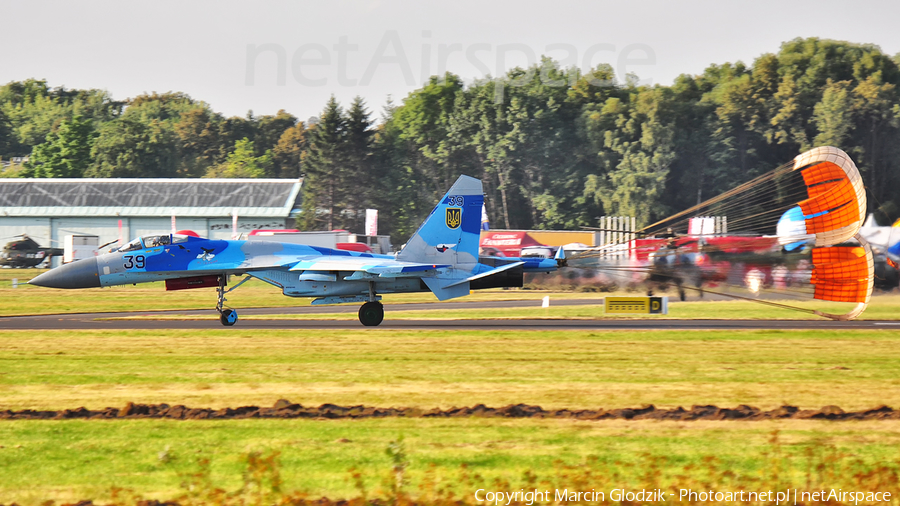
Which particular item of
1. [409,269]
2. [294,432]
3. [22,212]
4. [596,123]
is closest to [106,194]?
[22,212]

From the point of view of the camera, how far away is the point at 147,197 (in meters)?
75.2

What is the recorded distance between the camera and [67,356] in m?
16.0

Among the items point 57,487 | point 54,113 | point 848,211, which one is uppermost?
point 54,113

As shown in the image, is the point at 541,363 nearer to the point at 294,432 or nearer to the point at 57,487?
the point at 294,432

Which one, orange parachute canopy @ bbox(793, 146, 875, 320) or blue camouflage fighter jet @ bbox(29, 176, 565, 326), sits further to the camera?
blue camouflage fighter jet @ bbox(29, 176, 565, 326)

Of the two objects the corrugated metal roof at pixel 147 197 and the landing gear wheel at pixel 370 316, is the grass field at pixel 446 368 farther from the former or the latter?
the corrugated metal roof at pixel 147 197

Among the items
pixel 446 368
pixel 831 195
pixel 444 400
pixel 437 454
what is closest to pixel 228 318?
pixel 446 368

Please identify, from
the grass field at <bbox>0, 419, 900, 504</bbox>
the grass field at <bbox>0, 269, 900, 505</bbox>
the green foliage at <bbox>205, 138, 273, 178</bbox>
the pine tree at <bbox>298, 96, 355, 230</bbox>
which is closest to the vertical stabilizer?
the grass field at <bbox>0, 269, 900, 505</bbox>

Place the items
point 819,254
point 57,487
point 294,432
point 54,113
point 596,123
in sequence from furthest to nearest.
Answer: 1. point 54,113
2. point 596,123
3. point 819,254
4. point 294,432
5. point 57,487

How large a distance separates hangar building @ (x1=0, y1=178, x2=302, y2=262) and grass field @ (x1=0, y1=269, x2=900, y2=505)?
54.3m

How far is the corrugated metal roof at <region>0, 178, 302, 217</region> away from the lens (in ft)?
240

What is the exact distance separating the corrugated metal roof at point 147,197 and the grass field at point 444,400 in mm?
54984

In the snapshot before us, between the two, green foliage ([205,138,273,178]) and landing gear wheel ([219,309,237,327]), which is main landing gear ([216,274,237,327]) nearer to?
landing gear wheel ([219,309,237,327])

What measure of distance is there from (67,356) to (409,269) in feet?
Answer: 28.8
